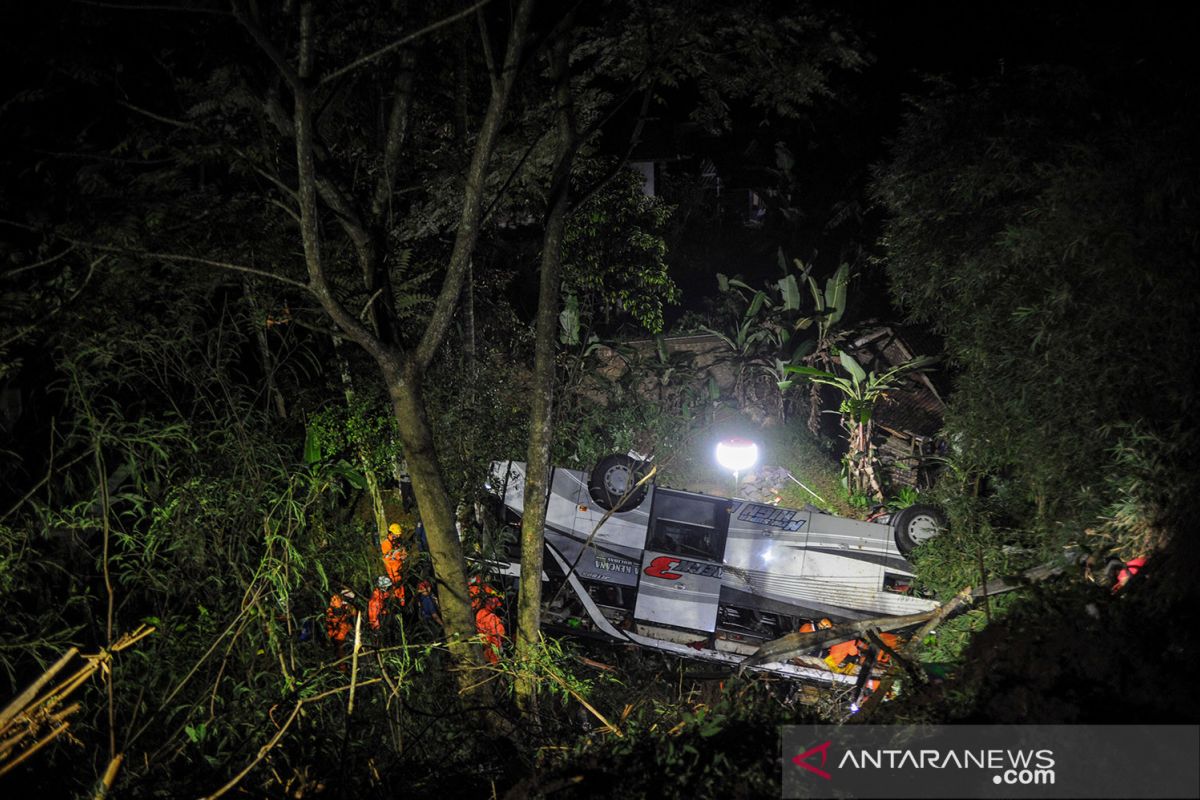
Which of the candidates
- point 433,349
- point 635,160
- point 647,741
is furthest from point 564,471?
point 635,160

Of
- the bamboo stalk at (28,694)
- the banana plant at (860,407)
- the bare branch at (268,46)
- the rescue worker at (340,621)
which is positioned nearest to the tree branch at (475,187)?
the bare branch at (268,46)

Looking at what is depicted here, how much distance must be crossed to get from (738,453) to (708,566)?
2057mm

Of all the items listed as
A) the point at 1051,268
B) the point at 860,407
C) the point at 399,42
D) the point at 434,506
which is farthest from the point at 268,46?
the point at 860,407

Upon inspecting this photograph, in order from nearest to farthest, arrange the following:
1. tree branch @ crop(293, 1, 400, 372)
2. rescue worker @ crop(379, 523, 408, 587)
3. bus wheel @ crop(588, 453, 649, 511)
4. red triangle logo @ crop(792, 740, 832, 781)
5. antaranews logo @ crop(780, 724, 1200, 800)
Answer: antaranews logo @ crop(780, 724, 1200, 800)
red triangle logo @ crop(792, 740, 832, 781)
tree branch @ crop(293, 1, 400, 372)
rescue worker @ crop(379, 523, 408, 587)
bus wheel @ crop(588, 453, 649, 511)

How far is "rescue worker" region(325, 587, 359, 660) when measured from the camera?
198 inches

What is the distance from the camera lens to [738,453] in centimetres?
1124

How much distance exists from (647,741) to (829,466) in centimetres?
1034

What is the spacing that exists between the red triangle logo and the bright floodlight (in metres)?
8.02

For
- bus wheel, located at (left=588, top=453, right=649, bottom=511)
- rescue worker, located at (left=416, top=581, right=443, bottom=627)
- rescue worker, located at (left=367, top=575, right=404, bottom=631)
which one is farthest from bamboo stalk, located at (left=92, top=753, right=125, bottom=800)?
bus wheel, located at (left=588, top=453, right=649, bottom=511)

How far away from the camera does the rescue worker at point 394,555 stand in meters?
5.99

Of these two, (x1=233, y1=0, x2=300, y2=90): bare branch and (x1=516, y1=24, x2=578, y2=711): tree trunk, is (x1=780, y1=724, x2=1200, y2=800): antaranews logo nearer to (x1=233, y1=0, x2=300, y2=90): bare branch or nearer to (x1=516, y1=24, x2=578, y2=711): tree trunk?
(x1=516, y1=24, x2=578, y2=711): tree trunk

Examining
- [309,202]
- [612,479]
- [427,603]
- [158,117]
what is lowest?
[427,603]

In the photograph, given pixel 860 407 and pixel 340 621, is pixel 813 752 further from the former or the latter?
pixel 860 407

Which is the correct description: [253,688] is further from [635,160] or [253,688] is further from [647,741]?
[635,160]
